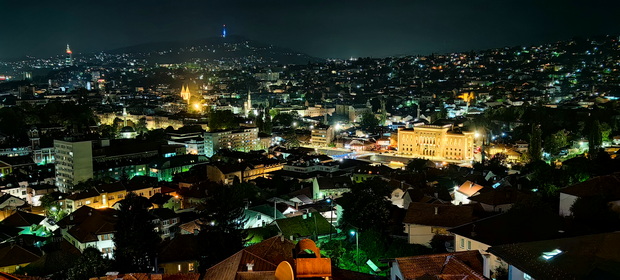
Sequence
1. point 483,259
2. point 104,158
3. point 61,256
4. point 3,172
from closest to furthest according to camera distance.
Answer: point 483,259 → point 61,256 → point 3,172 → point 104,158

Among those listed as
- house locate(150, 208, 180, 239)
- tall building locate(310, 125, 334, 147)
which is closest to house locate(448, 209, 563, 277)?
house locate(150, 208, 180, 239)

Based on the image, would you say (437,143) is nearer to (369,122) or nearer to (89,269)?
(369,122)

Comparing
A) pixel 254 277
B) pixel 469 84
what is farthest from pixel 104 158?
pixel 469 84

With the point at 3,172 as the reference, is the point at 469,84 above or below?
above

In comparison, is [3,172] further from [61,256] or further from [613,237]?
[613,237]

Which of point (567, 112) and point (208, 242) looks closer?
point (208, 242)

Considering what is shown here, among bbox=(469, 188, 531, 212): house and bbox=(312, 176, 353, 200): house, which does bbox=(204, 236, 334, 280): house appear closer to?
bbox=(469, 188, 531, 212): house

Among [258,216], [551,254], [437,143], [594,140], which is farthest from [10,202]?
[437,143]
